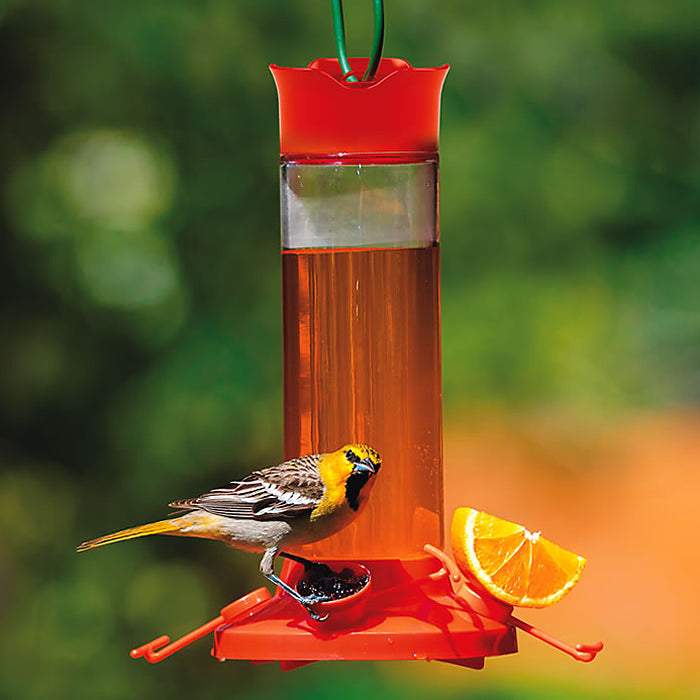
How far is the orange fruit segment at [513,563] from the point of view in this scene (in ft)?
7.33

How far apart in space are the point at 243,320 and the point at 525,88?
1.83 meters

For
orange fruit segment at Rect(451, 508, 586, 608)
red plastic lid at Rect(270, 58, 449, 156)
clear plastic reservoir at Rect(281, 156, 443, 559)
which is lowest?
orange fruit segment at Rect(451, 508, 586, 608)

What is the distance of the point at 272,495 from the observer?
2.28 m

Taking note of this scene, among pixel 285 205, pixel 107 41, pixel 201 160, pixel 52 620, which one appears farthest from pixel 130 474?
pixel 285 205

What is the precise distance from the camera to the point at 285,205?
8.38 ft

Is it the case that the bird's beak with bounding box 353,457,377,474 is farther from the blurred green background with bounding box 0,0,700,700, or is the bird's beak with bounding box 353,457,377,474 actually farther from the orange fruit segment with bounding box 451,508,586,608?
the blurred green background with bounding box 0,0,700,700

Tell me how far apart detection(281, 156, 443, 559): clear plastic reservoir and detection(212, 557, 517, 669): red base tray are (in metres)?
0.25

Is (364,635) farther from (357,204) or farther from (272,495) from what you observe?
(357,204)

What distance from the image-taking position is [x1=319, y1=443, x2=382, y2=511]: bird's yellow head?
223cm

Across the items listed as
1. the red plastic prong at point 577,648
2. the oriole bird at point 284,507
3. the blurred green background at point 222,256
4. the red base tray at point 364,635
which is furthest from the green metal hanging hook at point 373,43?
the blurred green background at point 222,256

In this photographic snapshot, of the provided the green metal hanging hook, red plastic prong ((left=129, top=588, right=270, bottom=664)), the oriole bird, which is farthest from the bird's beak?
the green metal hanging hook

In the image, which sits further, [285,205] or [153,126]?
[153,126]

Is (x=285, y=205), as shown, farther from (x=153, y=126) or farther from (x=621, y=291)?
(x=621, y=291)

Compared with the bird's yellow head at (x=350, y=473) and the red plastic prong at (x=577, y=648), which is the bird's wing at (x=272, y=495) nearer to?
the bird's yellow head at (x=350, y=473)
